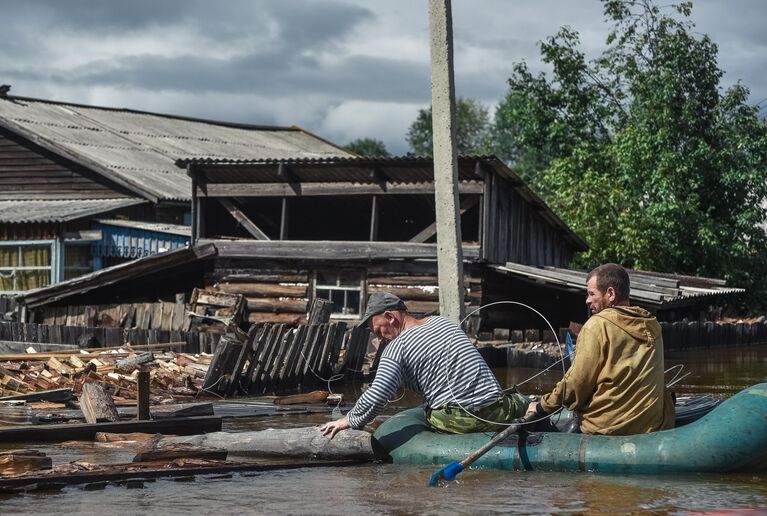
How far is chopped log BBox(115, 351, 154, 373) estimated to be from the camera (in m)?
15.6

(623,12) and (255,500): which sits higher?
(623,12)

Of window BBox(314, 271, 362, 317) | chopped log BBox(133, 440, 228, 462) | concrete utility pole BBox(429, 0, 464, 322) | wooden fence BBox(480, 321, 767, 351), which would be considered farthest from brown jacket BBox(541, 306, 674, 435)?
window BBox(314, 271, 362, 317)

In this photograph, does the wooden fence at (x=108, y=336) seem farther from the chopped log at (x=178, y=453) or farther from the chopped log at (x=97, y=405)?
the chopped log at (x=178, y=453)

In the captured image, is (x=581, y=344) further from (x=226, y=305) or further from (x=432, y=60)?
(x=226, y=305)

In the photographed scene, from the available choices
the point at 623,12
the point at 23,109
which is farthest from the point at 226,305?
the point at 623,12

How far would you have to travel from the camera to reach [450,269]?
13.9 m

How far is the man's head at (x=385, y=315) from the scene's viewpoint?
902 cm

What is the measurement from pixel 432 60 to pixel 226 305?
11777mm

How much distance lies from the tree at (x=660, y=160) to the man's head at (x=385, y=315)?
22.7m

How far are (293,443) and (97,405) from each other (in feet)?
7.87

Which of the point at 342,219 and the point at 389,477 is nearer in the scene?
the point at 389,477

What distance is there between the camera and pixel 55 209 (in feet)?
99.6

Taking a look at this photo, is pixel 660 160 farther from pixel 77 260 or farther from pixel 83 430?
pixel 83 430

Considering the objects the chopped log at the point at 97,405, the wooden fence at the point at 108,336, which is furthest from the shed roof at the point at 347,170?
the chopped log at the point at 97,405
